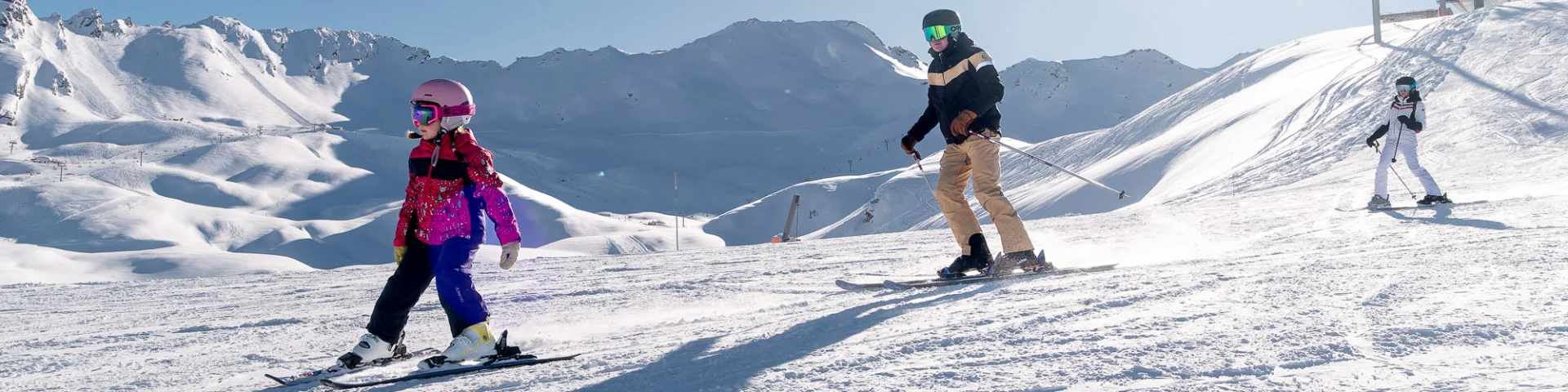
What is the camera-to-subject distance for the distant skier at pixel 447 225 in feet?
12.0

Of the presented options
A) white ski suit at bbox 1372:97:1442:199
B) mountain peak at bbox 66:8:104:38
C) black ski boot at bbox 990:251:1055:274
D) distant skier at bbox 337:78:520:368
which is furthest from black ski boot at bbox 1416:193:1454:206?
mountain peak at bbox 66:8:104:38

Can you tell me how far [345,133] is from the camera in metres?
95.8

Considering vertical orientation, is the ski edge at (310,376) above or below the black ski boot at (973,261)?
below

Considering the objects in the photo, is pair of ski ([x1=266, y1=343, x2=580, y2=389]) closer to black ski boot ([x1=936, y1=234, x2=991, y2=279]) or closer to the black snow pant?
the black snow pant

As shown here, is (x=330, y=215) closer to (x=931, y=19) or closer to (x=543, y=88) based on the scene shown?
(x=931, y=19)

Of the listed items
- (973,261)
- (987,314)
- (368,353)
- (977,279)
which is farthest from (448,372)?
(973,261)

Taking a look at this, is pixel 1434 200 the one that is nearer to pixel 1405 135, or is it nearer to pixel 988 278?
pixel 1405 135

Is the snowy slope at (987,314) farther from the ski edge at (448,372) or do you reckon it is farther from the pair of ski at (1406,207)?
the pair of ski at (1406,207)

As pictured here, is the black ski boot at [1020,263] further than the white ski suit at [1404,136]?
No

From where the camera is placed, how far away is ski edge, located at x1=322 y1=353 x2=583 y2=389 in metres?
3.14

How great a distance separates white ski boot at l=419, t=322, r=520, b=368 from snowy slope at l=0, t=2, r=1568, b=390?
24 centimetres

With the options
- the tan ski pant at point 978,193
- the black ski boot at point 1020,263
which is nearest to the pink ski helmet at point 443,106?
the tan ski pant at point 978,193

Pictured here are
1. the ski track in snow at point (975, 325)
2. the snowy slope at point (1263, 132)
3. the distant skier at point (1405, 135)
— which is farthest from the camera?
the snowy slope at point (1263, 132)

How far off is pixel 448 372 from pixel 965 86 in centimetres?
324
